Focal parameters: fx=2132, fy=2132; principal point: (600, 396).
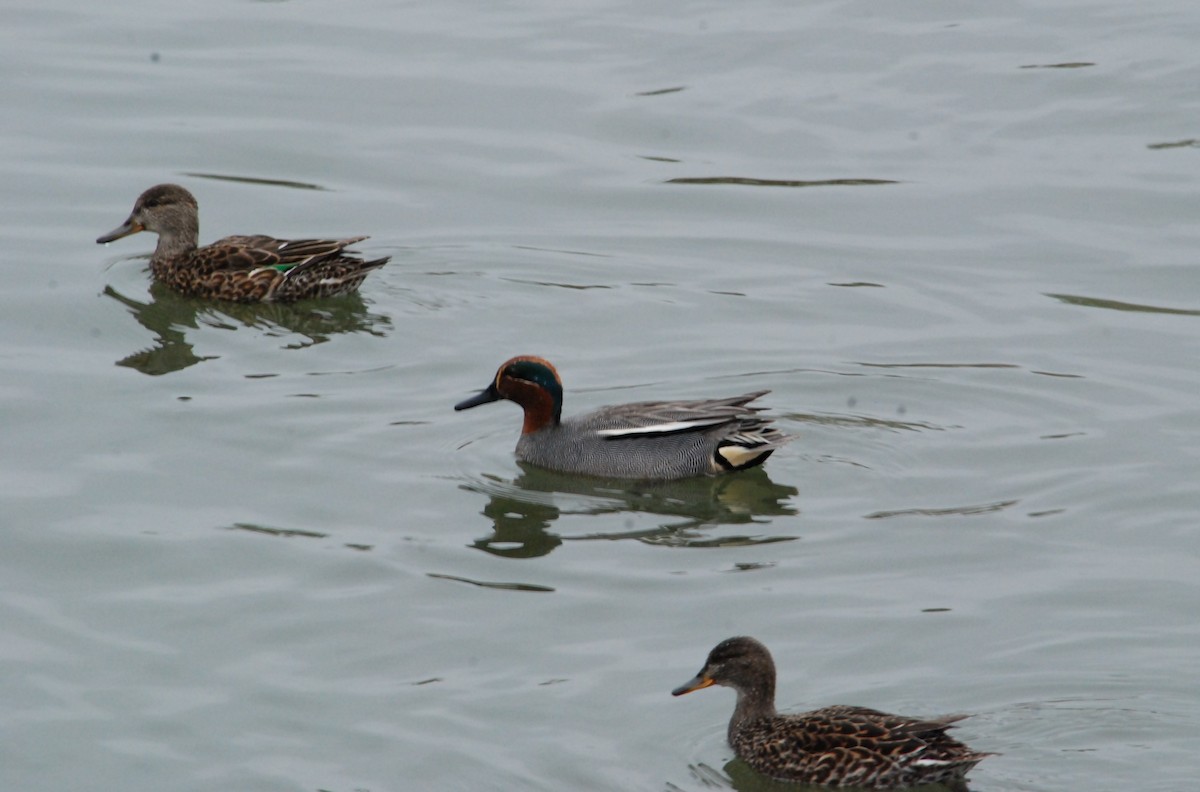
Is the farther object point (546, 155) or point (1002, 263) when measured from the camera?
point (546, 155)

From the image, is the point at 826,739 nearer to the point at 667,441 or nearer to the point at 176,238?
the point at 667,441

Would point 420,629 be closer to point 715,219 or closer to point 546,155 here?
point 715,219

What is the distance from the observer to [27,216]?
57.9ft

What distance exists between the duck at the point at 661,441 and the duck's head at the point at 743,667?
136 inches

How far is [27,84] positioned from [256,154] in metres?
3.13

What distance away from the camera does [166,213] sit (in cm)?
1688

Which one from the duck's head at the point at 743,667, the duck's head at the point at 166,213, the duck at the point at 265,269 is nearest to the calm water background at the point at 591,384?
the duck at the point at 265,269

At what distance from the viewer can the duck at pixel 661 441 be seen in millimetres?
13227

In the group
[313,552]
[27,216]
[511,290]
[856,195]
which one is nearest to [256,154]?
[27,216]

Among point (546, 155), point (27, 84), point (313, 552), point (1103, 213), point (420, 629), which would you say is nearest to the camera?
point (420, 629)

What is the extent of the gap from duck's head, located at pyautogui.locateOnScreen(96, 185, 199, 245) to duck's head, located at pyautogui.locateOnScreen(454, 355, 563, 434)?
169 inches

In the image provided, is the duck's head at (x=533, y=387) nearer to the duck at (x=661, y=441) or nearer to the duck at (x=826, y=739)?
the duck at (x=661, y=441)

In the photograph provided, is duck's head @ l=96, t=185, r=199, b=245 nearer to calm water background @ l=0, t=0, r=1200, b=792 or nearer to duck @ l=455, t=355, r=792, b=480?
calm water background @ l=0, t=0, r=1200, b=792

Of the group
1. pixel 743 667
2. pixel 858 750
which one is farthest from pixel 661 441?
pixel 858 750
